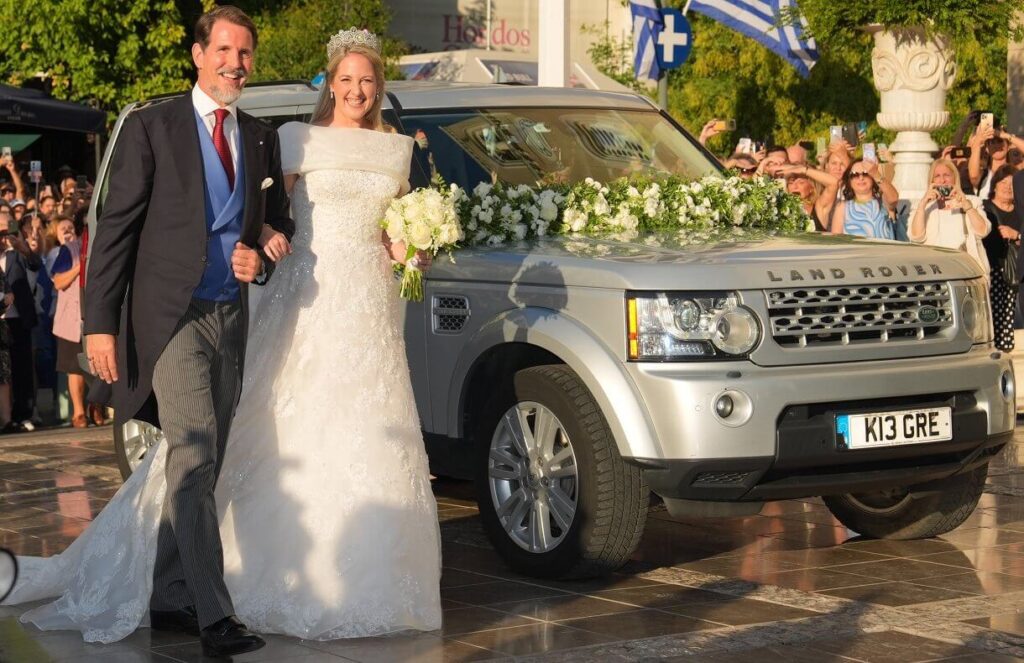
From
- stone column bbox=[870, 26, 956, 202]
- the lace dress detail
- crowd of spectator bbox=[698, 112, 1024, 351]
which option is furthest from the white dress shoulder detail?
stone column bbox=[870, 26, 956, 202]

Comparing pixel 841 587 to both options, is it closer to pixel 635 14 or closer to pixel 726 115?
pixel 635 14

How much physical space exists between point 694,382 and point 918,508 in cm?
183

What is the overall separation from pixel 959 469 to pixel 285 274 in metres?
2.83

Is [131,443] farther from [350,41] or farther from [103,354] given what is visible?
[103,354]

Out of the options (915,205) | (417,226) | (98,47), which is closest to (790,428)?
(417,226)

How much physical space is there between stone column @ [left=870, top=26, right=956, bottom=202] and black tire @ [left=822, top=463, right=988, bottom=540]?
704cm

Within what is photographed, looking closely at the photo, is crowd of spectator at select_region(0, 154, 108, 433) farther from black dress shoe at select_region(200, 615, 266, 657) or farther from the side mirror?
the side mirror

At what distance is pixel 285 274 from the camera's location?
6723 mm

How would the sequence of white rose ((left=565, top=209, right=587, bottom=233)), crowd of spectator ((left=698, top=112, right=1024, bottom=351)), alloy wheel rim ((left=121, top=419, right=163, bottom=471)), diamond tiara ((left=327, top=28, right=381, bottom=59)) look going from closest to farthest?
diamond tiara ((left=327, top=28, right=381, bottom=59))
white rose ((left=565, top=209, right=587, bottom=233))
alloy wheel rim ((left=121, top=419, right=163, bottom=471))
crowd of spectator ((left=698, top=112, right=1024, bottom=351))

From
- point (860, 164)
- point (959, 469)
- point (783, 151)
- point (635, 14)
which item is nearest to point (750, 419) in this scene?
point (959, 469)

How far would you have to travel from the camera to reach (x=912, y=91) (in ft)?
48.8

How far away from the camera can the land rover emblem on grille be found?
7.27m

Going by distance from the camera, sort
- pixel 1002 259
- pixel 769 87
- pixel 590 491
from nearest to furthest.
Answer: pixel 590 491 < pixel 1002 259 < pixel 769 87

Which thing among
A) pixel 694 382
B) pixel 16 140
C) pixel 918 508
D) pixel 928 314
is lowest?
pixel 918 508
